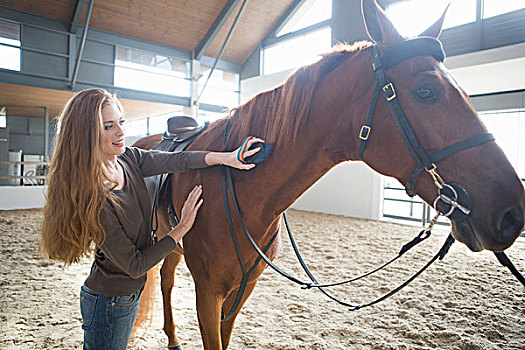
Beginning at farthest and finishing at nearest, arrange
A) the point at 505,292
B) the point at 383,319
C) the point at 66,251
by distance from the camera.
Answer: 1. the point at 505,292
2. the point at 383,319
3. the point at 66,251

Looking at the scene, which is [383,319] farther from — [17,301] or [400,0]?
[400,0]

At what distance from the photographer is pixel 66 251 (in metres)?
1.00

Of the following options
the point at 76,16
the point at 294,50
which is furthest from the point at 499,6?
the point at 76,16

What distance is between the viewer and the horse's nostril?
0.73m

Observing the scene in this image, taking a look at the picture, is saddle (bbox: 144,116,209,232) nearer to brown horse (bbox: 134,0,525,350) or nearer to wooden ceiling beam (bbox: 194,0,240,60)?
brown horse (bbox: 134,0,525,350)

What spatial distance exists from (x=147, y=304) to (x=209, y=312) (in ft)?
3.26

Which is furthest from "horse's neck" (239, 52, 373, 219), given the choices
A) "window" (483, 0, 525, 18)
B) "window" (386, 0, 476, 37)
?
"window" (483, 0, 525, 18)

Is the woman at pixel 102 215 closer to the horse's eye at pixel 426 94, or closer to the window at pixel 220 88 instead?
the horse's eye at pixel 426 94

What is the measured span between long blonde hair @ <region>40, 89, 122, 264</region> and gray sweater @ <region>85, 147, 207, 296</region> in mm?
42

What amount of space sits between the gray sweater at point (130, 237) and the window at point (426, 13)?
6108 millimetres

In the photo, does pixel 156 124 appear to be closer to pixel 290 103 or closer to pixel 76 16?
pixel 76 16

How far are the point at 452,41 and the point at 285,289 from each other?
6155mm

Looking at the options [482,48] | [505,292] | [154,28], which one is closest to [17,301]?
[505,292]

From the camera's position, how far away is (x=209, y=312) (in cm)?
113
